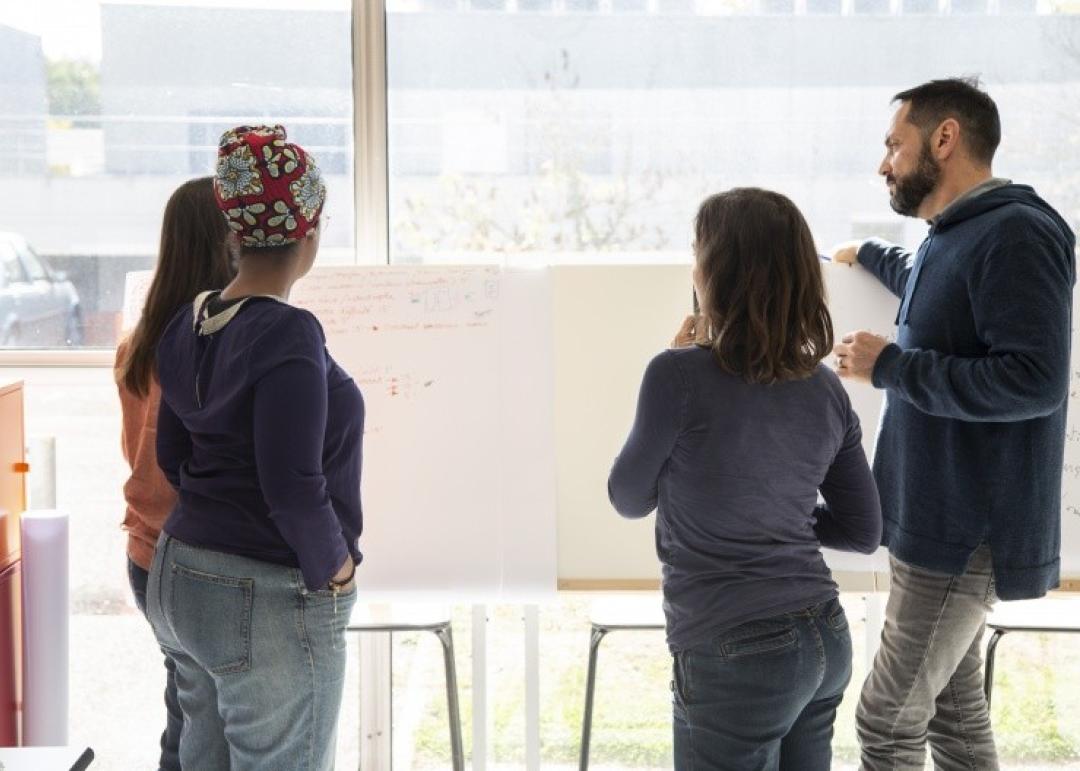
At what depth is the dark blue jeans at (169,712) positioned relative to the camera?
2.16 m

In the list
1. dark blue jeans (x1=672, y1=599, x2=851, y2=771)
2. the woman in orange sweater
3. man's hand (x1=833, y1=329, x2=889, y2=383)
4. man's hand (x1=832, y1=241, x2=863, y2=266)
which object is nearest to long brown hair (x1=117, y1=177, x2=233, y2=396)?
the woman in orange sweater

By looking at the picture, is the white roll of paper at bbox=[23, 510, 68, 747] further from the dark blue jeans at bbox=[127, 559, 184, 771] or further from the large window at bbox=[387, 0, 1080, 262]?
the large window at bbox=[387, 0, 1080, 262]

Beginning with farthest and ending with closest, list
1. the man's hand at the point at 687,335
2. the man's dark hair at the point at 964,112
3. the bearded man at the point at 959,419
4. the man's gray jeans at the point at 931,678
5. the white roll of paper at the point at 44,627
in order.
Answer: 1. the white roll of paper at the point at 44,627
2. the man's dark hair at the point at 964,112
3. the man's gray jeans at the point at 931,678
4. the bearded man at the point at 959,419
5. the man's hand at the point at 687,335

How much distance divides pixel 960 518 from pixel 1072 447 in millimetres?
754

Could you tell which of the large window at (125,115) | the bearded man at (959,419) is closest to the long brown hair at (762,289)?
the bearded man at (959,419)

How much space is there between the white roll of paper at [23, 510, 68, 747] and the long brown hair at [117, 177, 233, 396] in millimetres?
771

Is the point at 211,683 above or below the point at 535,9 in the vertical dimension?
below

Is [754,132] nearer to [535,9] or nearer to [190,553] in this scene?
[535,9]

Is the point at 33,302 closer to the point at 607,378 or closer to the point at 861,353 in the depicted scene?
the point at 607,378

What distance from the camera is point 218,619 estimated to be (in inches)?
69.1

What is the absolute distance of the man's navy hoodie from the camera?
2.06 m

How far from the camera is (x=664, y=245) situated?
311 centimetres

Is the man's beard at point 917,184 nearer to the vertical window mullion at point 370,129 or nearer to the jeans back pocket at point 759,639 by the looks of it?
the jeans back pocket at point 759,639

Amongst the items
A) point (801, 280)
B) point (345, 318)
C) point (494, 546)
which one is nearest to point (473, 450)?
point (494, 546)
